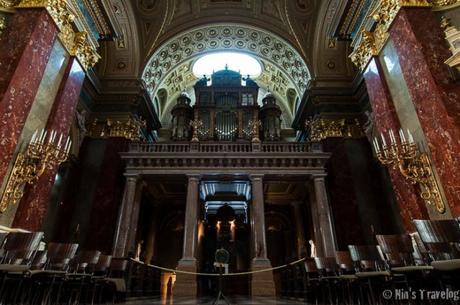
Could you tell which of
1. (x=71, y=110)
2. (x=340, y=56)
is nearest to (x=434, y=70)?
(x=340, y=56)

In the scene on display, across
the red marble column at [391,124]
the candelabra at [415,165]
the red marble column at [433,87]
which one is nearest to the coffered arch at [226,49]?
the red marble column at [391,124]

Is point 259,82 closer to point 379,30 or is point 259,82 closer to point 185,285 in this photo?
point 379,30

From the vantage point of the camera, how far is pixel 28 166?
6.13m

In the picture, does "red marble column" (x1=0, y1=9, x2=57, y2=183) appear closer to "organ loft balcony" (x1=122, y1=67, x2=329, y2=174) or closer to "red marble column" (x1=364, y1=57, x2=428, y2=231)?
"organ loft balcony" (x1=122, y1=67, x2=329, y2=174)

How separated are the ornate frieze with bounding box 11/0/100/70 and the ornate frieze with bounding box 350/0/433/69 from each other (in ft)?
27.7

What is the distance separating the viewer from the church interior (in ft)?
17.7

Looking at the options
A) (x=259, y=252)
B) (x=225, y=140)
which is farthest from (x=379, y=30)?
(x=259, y=252)

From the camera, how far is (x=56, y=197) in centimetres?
1065

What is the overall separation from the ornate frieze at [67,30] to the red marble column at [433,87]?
8.79m

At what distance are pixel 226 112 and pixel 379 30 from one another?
27.4ft

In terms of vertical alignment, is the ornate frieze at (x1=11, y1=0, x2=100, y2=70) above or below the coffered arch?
below

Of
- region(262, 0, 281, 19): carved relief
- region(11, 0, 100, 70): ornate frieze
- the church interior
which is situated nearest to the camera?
the church interior

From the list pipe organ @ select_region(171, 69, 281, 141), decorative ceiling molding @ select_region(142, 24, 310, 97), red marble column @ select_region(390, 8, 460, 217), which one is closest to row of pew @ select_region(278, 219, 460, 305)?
red marble column @ select_region(390, 8, 460, 217)

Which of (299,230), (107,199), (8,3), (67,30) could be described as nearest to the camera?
(8,3)
